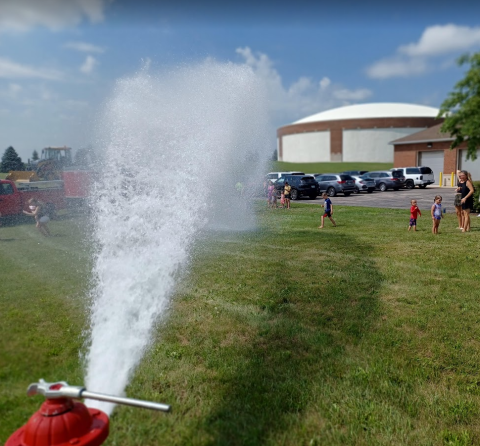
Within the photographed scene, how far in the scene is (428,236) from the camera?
454 inches

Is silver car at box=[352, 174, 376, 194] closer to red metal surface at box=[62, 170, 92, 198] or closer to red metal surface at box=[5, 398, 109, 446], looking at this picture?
red metal surface at box=[62, 170, 92, 198]

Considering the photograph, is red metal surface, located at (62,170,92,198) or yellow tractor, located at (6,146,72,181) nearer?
red metal surface, located at (62,170,92,198)

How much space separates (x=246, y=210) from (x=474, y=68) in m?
7.33

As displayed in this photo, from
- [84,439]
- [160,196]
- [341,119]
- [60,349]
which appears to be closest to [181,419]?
[60,349]

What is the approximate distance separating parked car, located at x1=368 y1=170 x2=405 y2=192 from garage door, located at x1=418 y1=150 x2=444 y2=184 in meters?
4.66

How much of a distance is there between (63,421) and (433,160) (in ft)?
134

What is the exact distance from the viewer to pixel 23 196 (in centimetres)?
1315

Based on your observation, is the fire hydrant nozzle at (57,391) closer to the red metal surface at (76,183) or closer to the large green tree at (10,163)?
the large green tree at (10,163)

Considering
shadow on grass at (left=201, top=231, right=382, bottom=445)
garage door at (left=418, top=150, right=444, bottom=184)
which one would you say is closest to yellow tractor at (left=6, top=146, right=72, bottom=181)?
shadow on grass at (left=201, top=231, right=382, bottom=445)

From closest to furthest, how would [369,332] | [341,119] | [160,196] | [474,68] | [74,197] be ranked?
[369,332], [160,196], [474,68], [74,197], [341,119]

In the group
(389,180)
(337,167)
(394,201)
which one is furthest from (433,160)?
(337,167)

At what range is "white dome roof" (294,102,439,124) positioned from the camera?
116 ft

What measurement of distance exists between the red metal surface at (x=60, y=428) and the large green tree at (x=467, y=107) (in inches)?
271

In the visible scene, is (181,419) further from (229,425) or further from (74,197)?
(74,197)
